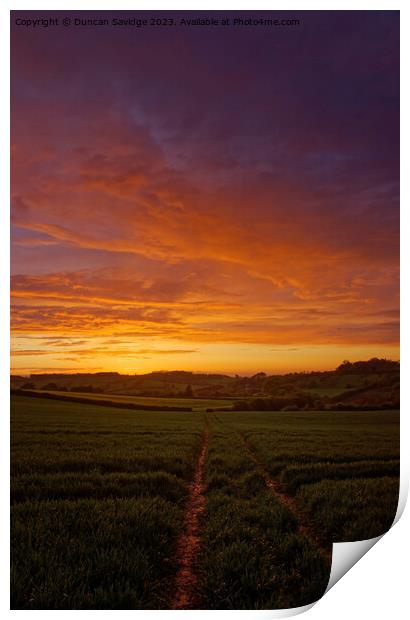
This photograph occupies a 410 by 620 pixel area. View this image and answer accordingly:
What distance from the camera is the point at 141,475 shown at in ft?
17.5

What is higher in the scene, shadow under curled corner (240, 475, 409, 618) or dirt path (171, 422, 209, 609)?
dirt path (171, 422, 209, 609)

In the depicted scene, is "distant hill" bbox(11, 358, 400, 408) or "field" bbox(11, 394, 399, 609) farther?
"distant hill" bbox(11, 358, 400, 408)

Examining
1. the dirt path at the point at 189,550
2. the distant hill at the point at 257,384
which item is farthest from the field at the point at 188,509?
the distant hill at the point at 257,384

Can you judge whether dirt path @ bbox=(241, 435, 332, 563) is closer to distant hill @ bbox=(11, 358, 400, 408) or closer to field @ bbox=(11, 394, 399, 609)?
field @ bbox=(11, 394, 399, 609)

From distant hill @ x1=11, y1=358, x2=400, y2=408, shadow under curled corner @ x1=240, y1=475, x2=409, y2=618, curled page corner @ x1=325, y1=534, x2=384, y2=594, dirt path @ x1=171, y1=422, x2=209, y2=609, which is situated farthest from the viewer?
distant hill @ x1=11, y1=358, x2=400, y2=408

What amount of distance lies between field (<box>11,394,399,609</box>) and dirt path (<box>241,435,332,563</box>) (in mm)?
21

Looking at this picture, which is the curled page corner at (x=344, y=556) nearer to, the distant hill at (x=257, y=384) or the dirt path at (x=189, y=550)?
the dirt path at (x=189, y=550)

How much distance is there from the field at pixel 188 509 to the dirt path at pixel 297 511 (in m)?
0.02

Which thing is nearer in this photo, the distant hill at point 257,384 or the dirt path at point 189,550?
the dirt path at point 189,550

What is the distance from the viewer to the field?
3611 millimetres

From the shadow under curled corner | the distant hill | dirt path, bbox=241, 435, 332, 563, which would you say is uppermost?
the distant hill

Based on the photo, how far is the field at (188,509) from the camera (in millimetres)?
3611

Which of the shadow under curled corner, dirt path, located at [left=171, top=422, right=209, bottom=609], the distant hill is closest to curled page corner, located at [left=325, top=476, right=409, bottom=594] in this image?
the shadow under curled corner

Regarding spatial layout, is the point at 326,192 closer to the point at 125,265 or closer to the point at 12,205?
the point at 125,265
